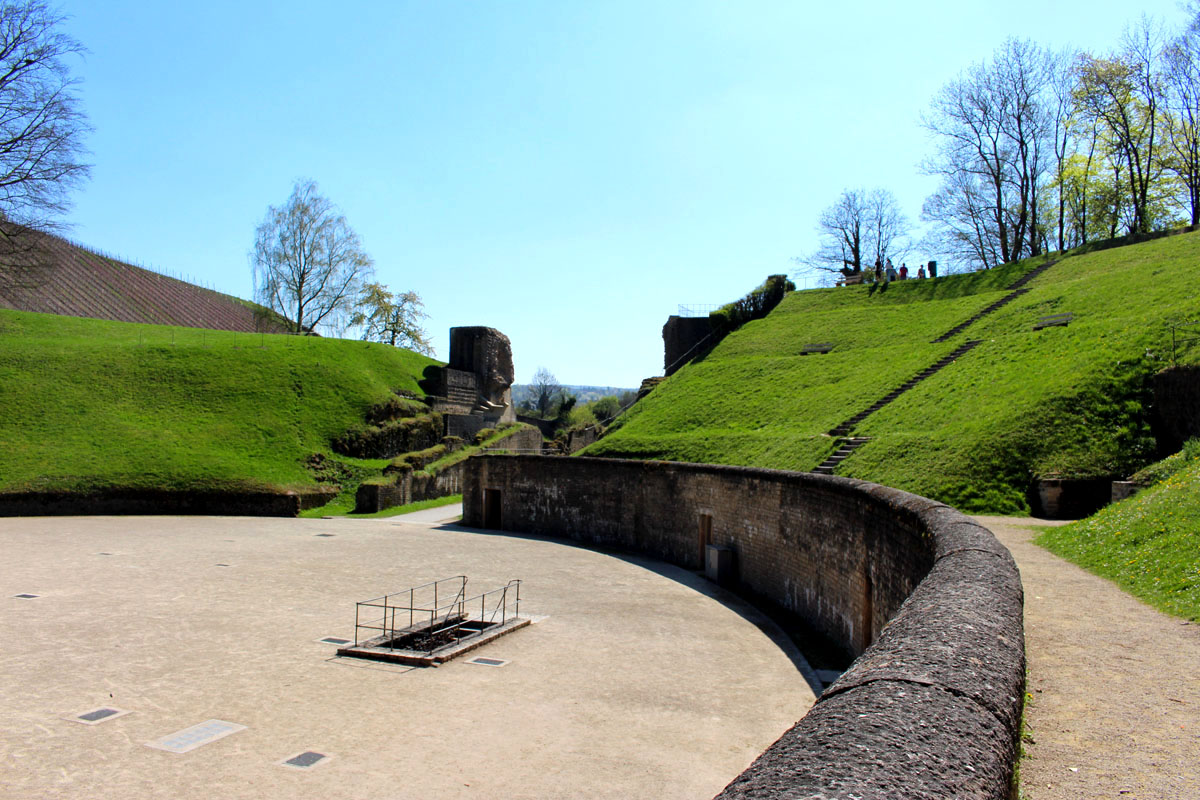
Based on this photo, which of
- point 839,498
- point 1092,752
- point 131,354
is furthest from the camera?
point 131,354

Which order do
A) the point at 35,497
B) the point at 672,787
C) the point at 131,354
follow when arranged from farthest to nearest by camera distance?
the point at 131,354 → the point at 35,497 → the point at 672,787

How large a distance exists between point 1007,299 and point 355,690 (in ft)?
99.0

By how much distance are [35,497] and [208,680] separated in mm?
23596

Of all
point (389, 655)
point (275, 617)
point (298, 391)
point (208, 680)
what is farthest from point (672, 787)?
point (298, 391)

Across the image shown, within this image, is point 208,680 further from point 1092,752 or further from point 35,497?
point 35,497

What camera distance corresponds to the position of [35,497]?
2814 centimetres

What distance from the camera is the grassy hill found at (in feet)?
55.2

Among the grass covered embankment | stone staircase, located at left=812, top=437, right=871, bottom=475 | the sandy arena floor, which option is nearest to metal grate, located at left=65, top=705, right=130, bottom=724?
the sandy arena floor

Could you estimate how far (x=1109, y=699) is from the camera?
4.25 metres

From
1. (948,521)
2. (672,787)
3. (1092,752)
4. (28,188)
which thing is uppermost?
(28,188)

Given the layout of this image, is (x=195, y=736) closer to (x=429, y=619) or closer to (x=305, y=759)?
(x=305, y=759)

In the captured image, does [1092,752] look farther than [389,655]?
No

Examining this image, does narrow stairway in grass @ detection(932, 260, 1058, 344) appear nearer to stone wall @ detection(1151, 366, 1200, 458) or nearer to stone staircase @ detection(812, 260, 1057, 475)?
stone staircase @ detection(812, 260, 1057, 475)

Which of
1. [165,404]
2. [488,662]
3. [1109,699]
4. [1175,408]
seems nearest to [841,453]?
[1175,408]
